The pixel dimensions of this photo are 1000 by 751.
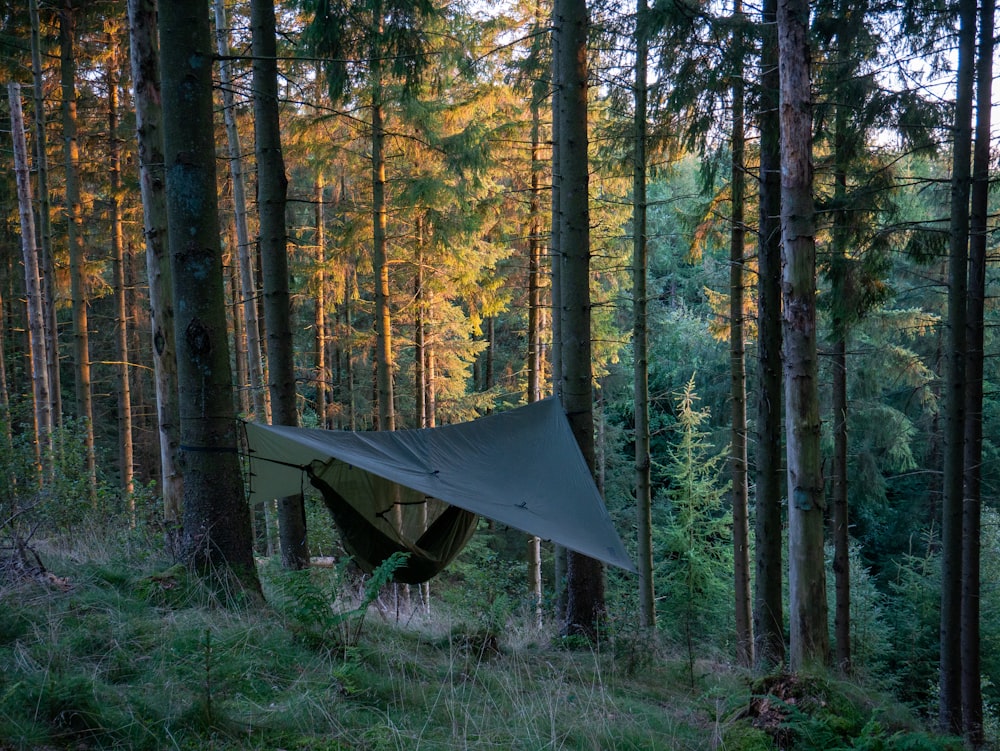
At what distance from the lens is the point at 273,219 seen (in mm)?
5641

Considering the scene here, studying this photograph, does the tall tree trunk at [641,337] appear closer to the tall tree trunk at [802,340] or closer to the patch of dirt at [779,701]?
the tall tree trunk at [802,340]

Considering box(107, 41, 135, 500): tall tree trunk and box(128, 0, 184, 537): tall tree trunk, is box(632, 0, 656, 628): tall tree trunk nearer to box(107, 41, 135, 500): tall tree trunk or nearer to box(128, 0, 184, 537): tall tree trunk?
box(128, 0, 184, 537): tall tree trunk

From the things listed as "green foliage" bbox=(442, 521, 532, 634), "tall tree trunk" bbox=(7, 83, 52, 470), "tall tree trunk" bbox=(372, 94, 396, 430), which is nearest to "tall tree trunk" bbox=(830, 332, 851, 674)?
"green foliage" bbox=(442, 521, 532, 634)

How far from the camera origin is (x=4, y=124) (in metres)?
11.3

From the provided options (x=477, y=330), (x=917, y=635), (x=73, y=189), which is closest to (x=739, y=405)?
(x=477, y=330)

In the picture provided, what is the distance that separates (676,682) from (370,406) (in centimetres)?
1340

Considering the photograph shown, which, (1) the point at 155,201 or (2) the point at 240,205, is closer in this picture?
(1) the point at 155,201

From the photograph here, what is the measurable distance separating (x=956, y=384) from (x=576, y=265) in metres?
3.87

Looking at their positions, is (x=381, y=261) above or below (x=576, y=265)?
above

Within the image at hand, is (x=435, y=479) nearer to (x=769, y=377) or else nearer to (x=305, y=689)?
(x=305, y=689)

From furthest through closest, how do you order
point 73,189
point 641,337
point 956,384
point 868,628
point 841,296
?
point 868,628 < point 73,189 < point 641,337 < point 956,384 < point 841,296

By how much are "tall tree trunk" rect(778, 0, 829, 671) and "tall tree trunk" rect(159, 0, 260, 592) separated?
318cm

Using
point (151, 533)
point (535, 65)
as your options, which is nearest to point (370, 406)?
point (535, 65)

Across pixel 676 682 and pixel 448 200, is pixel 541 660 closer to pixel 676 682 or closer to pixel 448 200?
pixel 676 682
